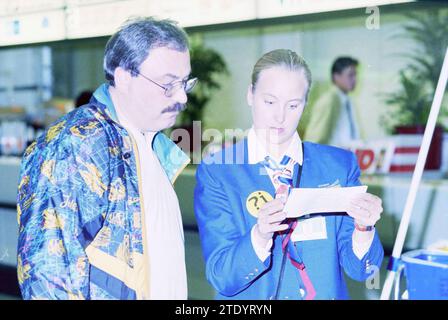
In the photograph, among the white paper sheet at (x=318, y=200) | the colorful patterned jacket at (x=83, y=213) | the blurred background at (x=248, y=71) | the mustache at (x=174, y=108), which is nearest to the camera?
the colorful patterned jacket at (x=83, y=213)

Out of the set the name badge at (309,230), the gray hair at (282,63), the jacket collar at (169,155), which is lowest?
the name badge at (309,230)

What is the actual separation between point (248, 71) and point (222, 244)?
2.29 metres

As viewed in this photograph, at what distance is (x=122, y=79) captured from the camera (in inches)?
66.9

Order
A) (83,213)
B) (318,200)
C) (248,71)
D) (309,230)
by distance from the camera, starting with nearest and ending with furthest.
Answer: (83,213)
(318,200)
(309,230)
(248,71)

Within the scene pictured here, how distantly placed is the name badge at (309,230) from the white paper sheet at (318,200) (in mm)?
81

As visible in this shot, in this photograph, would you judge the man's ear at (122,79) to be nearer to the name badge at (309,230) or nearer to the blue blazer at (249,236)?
the blue blazer at (249,236)

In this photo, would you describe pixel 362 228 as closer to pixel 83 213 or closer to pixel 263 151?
pixel 263 151

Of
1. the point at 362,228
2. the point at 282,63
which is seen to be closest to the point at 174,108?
the point at 282,63

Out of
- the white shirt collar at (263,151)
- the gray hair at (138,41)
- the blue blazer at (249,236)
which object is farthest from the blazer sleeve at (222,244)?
the gray hair at (138,41)

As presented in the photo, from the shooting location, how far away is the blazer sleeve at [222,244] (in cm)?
165

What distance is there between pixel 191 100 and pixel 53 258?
787 cm

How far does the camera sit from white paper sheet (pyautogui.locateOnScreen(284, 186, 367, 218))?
162 centimetres

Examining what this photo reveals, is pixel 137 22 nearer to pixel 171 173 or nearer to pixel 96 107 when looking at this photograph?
pixel 96 107

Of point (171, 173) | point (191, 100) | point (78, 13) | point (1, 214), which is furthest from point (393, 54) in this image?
point (171, 173)
